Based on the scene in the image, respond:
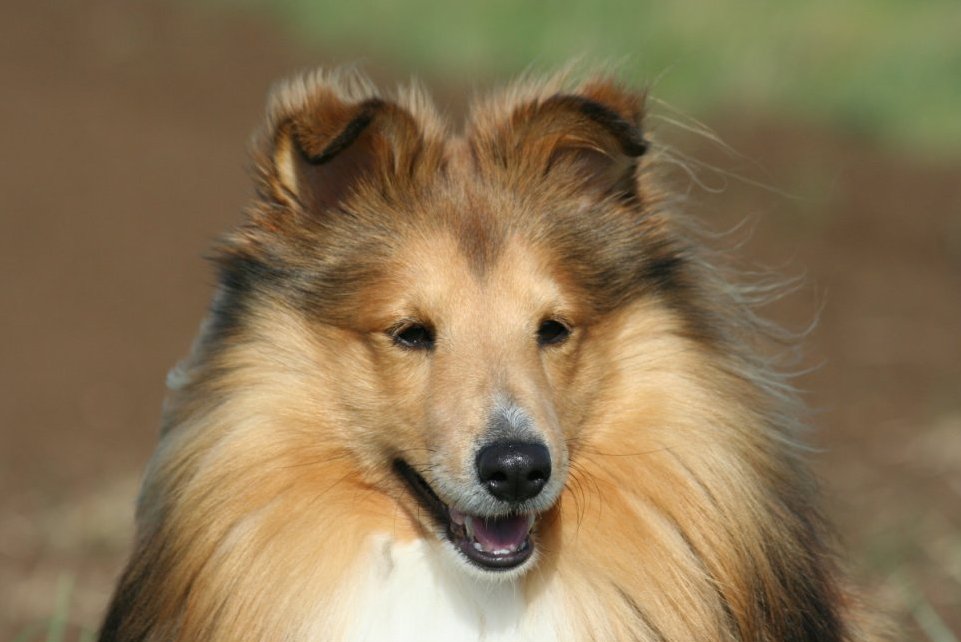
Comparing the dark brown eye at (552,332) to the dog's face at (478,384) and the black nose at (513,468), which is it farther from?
the black nose at (513,468)

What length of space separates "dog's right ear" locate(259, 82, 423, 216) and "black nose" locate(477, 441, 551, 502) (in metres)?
0.88

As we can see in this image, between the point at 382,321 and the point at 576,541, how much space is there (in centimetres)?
79

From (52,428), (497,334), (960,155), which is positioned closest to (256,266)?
(497,334)

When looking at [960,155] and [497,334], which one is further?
[960,155]

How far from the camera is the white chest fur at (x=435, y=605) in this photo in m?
3.71

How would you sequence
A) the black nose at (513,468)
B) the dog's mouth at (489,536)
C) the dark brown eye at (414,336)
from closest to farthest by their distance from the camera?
the black nose at (513,468) → the dog's mouth at (489,536) → the dark brown eye at (414,336)

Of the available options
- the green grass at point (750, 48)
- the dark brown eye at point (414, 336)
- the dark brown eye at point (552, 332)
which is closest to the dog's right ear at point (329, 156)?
the dark brown eye at point (414, 336)

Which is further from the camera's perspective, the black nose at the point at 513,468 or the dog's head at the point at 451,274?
the dog's head at the point at 451,274

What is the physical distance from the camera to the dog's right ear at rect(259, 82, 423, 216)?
3.76 metres

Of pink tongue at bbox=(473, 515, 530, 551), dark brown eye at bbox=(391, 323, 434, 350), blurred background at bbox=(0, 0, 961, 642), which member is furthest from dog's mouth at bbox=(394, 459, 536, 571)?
blurred background at bbox=(0, 0, 961, 642)

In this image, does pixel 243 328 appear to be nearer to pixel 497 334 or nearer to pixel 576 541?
pixel 497 334

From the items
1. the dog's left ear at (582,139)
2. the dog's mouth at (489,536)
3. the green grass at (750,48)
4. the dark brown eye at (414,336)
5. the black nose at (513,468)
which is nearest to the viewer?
the black nose at (513,468)

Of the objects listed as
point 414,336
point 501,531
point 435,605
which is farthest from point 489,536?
point 414,336

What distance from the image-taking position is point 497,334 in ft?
12.3
